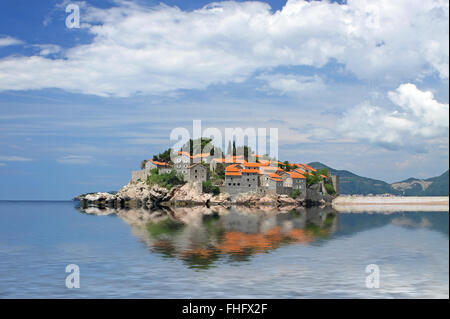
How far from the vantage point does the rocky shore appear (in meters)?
78.6

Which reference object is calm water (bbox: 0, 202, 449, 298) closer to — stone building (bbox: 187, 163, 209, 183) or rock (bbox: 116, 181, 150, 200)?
stone building (bbox: 187, 163, 209, 183)

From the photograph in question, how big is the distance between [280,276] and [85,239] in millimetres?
18183

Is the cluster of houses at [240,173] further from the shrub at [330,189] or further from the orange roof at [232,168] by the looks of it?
the shrub at [330,189]

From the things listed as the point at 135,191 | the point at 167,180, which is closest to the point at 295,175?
the point at 167,180

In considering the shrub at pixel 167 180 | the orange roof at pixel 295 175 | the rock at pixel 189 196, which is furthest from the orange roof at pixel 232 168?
the orange roof at pixel 295 175

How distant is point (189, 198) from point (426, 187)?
91809mm

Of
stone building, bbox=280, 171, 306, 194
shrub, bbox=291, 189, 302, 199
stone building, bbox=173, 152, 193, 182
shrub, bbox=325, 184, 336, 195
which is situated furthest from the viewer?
shrub, bbox=325, 184, 336, 195

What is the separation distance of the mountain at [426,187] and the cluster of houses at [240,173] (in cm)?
4340

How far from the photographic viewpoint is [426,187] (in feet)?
450

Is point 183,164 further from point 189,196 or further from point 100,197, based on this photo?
point 100,197

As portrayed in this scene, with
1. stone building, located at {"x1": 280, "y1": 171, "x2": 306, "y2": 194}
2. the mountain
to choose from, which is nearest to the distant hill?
the mountain
